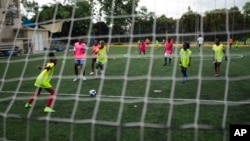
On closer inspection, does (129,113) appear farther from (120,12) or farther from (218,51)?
(218,51)

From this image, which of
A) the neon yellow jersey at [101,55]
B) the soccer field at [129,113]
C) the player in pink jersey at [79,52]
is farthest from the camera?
the neon yellow jersey at [101,55]

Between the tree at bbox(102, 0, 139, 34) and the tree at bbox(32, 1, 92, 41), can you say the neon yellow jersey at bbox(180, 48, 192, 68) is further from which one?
the tree at bbox(32, 1, 92, 41)

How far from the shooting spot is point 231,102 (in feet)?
23.8

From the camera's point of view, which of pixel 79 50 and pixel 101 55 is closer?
pixel 79 50

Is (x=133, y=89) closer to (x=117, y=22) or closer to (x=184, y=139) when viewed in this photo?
(x=117, y=22)

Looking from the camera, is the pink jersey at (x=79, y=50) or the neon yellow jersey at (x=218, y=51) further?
the neon yellow jersey at (x=218, y=51)

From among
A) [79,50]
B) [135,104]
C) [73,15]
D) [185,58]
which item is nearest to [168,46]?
[185,58]

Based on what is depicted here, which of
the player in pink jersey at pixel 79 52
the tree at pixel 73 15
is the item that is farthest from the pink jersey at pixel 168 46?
the player in pink jersey at pixel 79 52

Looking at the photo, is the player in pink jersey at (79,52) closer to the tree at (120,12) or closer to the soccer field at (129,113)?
the soccer field at (129,113)

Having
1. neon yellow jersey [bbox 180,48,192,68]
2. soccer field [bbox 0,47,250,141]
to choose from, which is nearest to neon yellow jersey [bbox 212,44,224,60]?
neon yellow jersey [bbox 180,48,192,68]

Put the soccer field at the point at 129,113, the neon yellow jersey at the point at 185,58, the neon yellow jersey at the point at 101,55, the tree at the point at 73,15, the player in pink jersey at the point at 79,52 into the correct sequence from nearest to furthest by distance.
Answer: the soccer field at the point at 129,113 < the tree at the point at 73,15 < the neon yellow jersey at the point at 185,58 < the player in pink jersey at the point at 79,52 < the neon yellow jersey at the point at 101,55

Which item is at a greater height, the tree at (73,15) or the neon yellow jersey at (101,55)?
the tree at (73,15)

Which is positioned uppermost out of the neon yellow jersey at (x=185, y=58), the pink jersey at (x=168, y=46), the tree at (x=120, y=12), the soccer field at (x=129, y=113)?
the tree at (x=120, y=12)

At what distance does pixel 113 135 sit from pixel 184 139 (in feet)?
3.83
